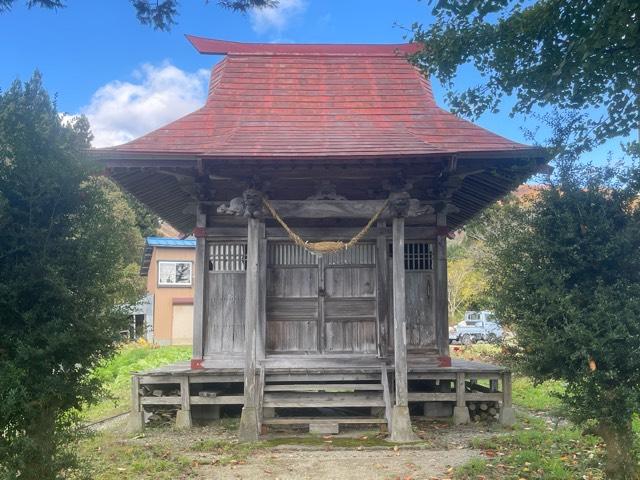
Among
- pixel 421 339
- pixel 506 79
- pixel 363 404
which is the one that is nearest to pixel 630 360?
pixel 506 79

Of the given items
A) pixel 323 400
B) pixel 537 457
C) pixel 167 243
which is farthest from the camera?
pixel 167 243

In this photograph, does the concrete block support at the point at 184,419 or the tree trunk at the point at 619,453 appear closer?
the tree trunk at the point at 619,453

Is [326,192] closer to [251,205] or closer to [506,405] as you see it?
[251,205]

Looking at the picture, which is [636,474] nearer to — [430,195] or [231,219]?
[430,195]

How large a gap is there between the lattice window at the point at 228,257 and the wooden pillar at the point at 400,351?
2785mm

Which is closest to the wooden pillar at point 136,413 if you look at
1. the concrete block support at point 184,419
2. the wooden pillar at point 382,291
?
the concrete block support at point 184,419

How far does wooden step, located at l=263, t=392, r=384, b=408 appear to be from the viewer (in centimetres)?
835

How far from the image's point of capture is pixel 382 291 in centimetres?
954

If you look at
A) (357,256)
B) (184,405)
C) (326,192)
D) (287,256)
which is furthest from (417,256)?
(184,405)

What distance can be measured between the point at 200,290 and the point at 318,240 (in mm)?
2096

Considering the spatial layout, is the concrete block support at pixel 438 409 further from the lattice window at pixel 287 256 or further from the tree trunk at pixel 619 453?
the tree trunk at pixel 619 453

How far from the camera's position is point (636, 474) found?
5.25m

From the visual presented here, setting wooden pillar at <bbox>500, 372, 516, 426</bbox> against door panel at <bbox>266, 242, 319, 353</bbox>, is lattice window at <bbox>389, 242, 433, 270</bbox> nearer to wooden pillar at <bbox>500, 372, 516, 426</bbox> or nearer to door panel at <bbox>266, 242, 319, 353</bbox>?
door panel at <bbox>266, 242, 319, 353</bbox>

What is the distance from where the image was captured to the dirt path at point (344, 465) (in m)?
6.29
